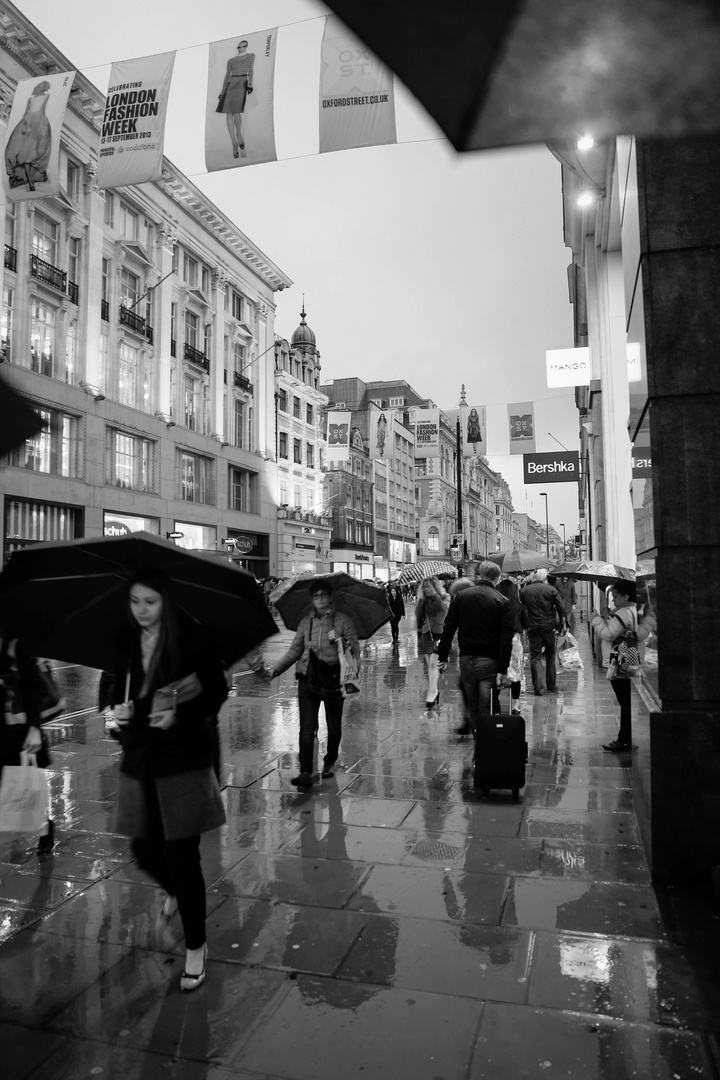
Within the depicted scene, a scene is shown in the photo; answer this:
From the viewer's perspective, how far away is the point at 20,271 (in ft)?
87.1

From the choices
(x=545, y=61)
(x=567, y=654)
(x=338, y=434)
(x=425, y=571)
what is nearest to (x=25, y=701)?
(x=545, y=61)

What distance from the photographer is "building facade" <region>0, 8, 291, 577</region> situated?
26.8 m

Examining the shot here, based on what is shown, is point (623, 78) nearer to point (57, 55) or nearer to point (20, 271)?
point (20, 271)

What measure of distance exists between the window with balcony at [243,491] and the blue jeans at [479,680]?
34711 mm

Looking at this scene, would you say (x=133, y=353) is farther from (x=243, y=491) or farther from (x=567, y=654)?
(x=567, y=654)

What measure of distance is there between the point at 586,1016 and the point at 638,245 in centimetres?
444

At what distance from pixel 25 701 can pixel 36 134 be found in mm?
10207

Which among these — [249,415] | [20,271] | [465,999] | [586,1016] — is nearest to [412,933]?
[465,999]

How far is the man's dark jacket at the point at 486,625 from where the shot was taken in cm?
721

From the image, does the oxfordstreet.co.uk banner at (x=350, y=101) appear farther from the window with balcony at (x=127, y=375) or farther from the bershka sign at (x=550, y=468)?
the window with balcony at (x=127, y=375)

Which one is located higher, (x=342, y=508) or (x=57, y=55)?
(x=57, y=55)

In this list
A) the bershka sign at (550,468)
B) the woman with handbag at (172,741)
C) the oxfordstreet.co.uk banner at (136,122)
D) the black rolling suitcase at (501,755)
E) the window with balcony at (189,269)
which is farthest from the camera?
the window with balcony at (189,269)

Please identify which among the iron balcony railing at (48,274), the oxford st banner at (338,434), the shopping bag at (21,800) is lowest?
the shopping bag at (21,800)

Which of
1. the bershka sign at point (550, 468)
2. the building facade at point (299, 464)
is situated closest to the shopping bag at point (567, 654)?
the bershka sign at point (550, 468)
